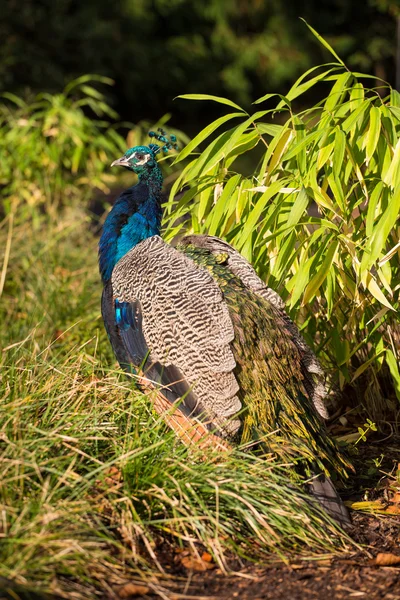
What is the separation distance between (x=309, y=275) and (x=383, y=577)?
1.21m

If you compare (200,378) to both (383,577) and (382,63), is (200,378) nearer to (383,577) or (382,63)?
(383,577)

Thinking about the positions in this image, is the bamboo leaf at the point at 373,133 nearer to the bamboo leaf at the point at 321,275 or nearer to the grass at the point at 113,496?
the bamboo leaf at the point at 321,275

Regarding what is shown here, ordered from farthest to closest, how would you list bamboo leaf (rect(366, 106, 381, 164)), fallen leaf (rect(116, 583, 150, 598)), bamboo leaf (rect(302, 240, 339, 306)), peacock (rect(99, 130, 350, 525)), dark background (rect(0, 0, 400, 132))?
dark background (rect(0, 0, 400, 132)), bamboo leaf (rect(366, 106, 381, 164)), bamboo leaf (rect(302, 240, 339, 306)), peacock (rect(99, 130, 350, 525)), fallen leaf (rect(116, 583, 150, 598))

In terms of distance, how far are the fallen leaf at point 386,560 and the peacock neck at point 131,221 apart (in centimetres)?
161

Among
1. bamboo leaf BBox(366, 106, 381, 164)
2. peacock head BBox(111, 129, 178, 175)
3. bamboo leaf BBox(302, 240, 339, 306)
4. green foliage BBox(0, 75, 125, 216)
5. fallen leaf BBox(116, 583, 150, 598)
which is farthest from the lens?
green foliage BBox(0, 75, 125, 216)

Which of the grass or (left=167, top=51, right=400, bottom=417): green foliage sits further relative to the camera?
(left=167, top=51, right=400, bottom=417): green foliage

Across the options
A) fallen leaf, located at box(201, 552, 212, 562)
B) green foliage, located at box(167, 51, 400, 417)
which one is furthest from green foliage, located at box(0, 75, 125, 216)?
fallen leaf, located at box(201, 552, 212, 562)

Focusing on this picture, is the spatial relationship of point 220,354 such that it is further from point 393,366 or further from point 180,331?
point 393,366

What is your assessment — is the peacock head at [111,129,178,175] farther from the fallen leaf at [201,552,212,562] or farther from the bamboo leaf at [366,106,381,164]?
the fallen leaf at [201,552,212,562]

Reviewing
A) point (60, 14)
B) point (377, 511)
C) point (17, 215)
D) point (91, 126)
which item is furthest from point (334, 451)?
point (60, 14)

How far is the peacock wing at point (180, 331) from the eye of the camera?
3.19 meters

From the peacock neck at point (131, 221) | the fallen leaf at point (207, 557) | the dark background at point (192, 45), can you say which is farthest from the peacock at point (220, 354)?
the dark background at point (192, 45)

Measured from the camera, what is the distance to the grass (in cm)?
248

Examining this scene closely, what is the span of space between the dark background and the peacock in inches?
439
